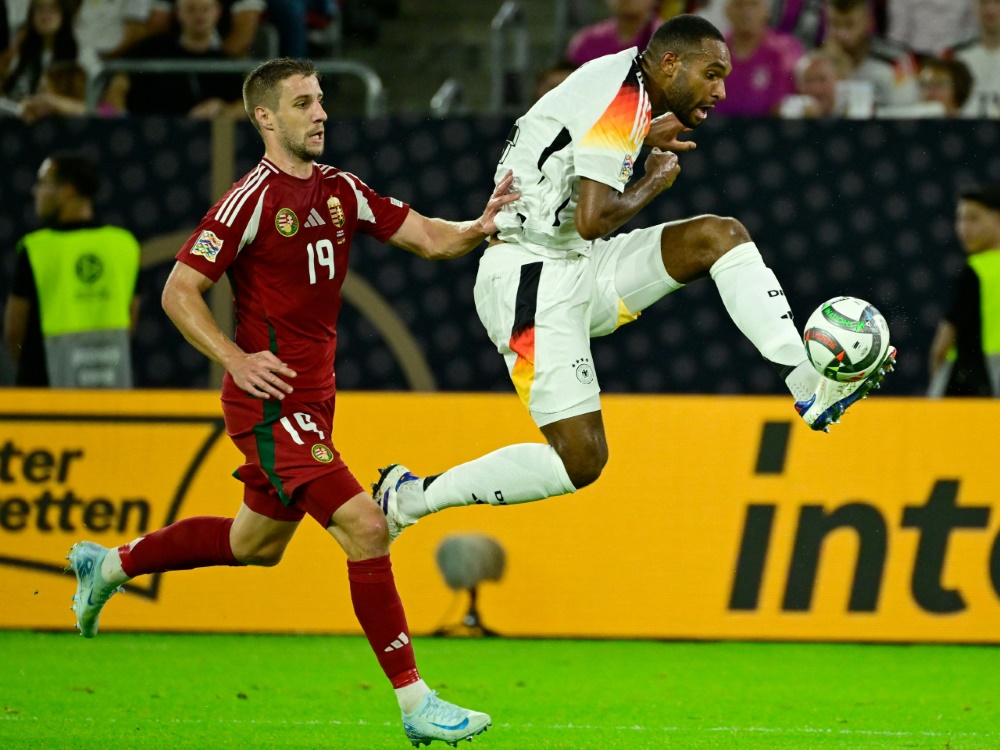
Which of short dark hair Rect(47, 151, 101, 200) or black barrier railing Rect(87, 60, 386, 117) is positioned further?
black barrier railing Rect(87, 60, 386, 117)

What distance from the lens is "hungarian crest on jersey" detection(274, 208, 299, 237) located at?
479 cm

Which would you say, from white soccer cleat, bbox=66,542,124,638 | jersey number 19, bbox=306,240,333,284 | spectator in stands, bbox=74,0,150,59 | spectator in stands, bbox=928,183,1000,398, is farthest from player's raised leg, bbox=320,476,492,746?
spectator in stands, bbox=74,0,150,59

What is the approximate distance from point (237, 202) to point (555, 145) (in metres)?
1.09

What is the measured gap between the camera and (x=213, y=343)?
4613 mm

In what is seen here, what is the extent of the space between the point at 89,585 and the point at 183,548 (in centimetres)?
43

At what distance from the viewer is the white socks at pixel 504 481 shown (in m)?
5.02

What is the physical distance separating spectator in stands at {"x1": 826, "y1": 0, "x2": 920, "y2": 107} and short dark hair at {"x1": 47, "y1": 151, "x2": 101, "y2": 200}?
16.2ft

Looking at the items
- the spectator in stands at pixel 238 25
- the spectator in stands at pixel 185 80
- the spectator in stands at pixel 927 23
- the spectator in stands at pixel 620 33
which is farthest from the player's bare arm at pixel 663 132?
the spectator in stands at pixel 927 23

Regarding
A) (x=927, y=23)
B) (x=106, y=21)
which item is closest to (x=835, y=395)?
(x=927, y=23)

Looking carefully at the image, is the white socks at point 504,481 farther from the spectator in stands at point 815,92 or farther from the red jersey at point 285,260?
the spectator in stands at point 815,92

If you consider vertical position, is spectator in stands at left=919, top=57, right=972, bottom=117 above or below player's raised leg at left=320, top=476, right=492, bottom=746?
above

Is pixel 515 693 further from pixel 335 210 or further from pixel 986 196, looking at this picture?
pixel 986 196

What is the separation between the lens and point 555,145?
499 cm

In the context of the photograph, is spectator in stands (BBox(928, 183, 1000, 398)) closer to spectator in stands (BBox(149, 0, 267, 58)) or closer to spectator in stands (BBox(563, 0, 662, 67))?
spectator in stands (BBox(563, 0, 662, 67))
